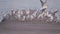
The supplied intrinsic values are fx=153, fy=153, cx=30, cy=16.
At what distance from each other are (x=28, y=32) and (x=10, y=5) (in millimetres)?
268

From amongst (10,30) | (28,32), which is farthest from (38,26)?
(10,30)

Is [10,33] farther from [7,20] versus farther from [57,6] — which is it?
[57,6]

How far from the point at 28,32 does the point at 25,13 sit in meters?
0.14

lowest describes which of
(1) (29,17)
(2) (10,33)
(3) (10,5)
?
(2) (10,33)

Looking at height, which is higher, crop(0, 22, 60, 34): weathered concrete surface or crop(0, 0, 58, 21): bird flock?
crop(0, 0, 58, 21): bird flock

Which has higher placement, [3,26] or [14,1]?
[14,1]

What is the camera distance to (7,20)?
108 centimetres

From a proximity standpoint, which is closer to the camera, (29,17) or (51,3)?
(29,17)

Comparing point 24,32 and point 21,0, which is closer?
point 24,32

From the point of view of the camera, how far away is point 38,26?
3.53 feet

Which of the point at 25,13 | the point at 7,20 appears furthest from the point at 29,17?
the point at 7,20

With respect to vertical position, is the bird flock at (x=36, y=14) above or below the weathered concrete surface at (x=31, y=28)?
above

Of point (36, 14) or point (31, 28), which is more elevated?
point (36, 14)

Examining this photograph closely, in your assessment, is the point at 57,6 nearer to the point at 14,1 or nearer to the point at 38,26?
the point at 38,26
